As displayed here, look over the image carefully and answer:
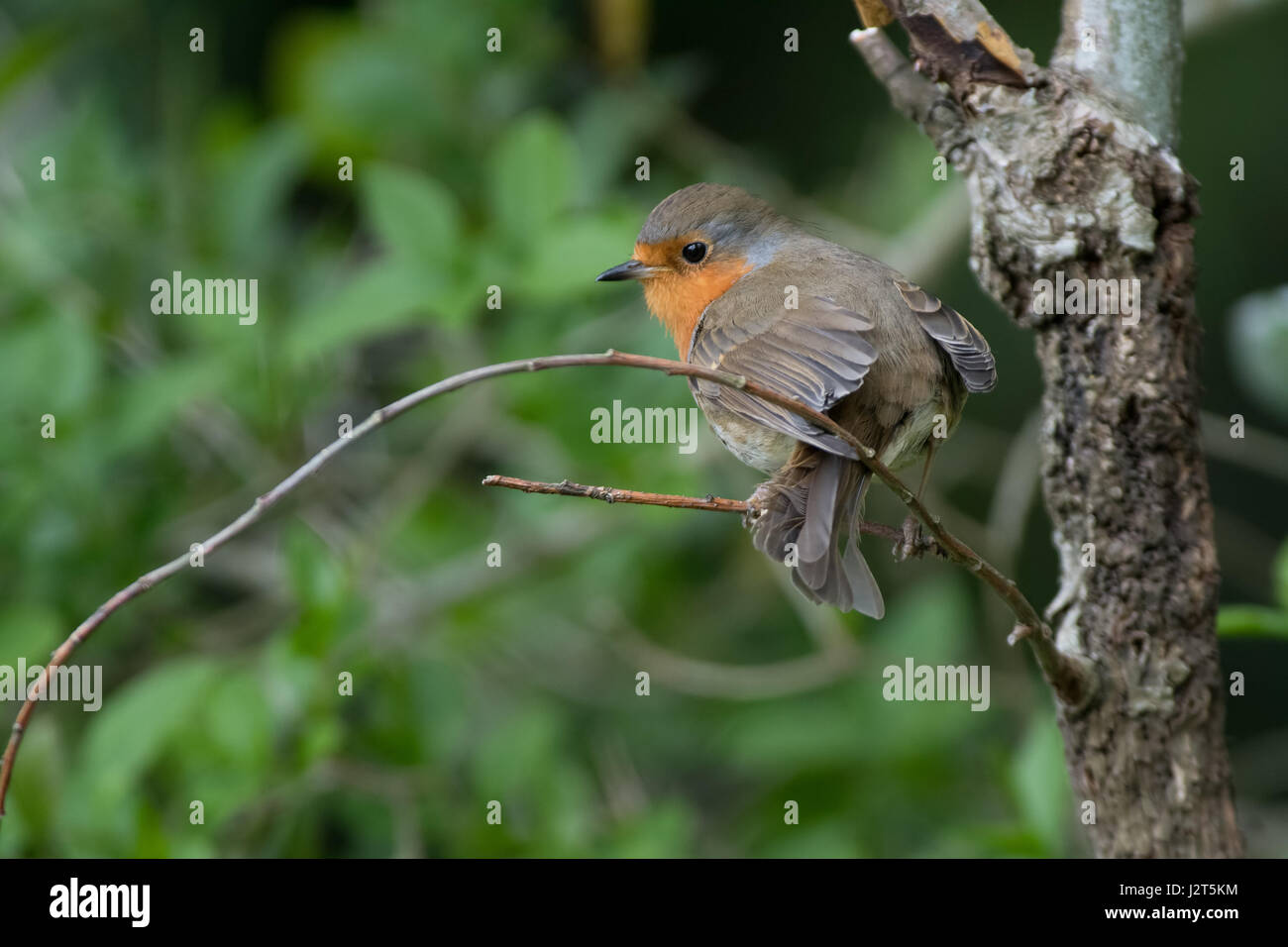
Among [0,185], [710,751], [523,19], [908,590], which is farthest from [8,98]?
[908,590]

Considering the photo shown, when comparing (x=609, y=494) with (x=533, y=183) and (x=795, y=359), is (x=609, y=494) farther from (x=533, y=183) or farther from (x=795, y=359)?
(x=533, y=183)

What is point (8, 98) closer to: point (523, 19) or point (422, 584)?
point (523, 19)

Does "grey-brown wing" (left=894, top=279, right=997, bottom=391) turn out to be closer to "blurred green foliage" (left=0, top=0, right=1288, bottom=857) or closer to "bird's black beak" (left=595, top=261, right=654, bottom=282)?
"bird's black beak" (left=595, top=261, right=654, bottom=282)

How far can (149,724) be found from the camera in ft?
10.5

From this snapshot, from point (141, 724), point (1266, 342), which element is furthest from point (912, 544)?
point (141, 724)

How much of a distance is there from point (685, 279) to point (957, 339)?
934 millimetres

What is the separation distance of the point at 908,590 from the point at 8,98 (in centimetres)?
371

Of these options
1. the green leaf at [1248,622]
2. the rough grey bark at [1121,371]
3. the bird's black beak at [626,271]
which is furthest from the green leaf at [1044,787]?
the bird's black beak at [626,271]

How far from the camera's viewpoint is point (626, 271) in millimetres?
3312

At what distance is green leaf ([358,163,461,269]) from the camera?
3.44 meters

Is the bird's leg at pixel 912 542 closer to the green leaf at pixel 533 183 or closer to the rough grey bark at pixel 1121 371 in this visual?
the rough grey bark at pixel 1121 371

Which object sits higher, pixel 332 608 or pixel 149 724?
pixel 332 608

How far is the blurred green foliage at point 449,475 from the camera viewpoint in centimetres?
343

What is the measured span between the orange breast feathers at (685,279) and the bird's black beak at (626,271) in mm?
22
